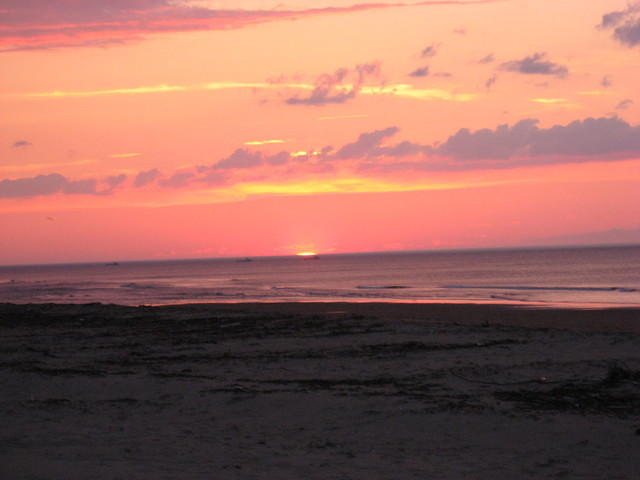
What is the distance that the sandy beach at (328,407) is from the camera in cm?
799

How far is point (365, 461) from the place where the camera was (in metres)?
8.20

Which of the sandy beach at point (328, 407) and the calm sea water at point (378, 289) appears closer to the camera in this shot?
the sandy beach at point (328, 407)

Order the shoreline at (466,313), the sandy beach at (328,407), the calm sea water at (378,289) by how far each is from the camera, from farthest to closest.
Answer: the calm sea water at (378,289)
the shoreline at (466,313)
the sandy beach at (328,407)

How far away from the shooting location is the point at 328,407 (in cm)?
1062

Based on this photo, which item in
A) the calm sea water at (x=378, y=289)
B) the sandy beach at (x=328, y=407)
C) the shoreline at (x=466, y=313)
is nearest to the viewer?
the sandy beach at (x=328, y=407)

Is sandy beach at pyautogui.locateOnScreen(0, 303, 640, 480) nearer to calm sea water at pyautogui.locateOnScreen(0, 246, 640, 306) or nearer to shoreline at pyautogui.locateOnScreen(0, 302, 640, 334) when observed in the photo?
shoreline at pyautogui.locateOnScreen(0, 302, 640, 334)

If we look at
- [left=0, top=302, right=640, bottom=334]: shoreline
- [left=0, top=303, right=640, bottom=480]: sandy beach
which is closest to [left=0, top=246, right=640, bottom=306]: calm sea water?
[left=0, top=302, right=640, bottom=334]: shoreline

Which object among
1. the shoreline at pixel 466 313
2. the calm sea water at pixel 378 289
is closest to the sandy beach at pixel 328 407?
the shoreline at pixel 466 313

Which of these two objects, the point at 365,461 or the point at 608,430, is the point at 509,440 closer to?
the point at 608,430

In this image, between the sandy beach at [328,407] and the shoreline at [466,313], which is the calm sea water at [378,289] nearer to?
the shoreline at [466,313]

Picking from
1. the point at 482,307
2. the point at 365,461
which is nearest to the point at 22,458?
the point at 365,461

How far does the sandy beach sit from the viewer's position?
7989 millimetres

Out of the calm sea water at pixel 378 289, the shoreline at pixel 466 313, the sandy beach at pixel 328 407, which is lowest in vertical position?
the calm sea water at pixel 378 289

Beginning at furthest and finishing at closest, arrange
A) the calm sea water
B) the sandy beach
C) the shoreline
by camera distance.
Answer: the calm sea water, the shoreline, the sandy beach
